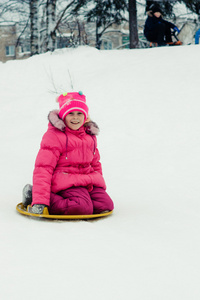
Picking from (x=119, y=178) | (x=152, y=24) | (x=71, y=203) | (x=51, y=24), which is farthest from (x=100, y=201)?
(x=51, y=24)

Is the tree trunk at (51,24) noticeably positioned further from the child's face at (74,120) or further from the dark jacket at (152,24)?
the child's face at (74,120)

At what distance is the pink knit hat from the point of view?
3930 millimetres

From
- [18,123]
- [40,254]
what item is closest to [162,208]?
[40,254]

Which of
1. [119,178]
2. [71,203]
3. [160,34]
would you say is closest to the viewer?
[71,203]

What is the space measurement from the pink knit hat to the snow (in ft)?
3.25

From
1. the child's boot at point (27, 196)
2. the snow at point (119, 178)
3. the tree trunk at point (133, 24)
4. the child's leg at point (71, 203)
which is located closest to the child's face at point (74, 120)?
the child's leg at point (71, 203)

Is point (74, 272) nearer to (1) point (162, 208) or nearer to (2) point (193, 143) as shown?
(1) point (162, 208)

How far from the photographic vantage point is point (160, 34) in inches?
469

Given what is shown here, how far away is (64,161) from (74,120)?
0.38 m

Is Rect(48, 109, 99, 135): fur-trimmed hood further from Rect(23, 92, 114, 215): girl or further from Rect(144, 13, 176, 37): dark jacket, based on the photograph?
Rect(144, 13, 176, 37): dark jacket

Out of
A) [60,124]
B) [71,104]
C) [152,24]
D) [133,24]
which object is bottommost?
[60,124]

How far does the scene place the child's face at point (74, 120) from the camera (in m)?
3.94

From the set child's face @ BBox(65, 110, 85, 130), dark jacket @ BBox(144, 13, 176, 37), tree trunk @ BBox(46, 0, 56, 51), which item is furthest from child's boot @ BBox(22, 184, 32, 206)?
tree trunk @ BBox(46, 0, 56, 51)

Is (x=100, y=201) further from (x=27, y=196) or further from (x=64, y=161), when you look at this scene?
(x=27, y=196)
